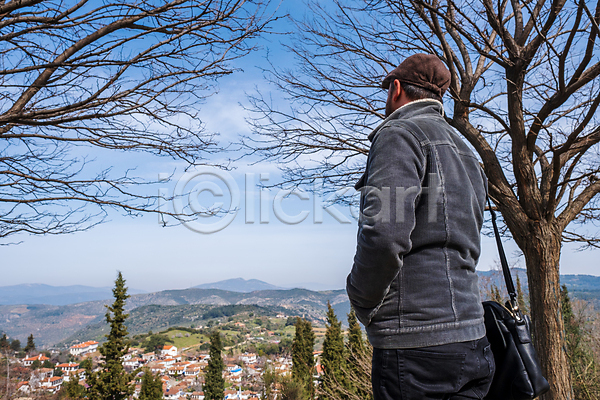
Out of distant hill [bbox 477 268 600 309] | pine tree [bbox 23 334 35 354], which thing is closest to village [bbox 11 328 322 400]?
pine tree [bbox 23 334 35 354]

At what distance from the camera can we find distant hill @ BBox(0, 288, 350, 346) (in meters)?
34.4

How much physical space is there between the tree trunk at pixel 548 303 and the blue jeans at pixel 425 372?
347 centimetres

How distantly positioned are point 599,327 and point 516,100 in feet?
24.9

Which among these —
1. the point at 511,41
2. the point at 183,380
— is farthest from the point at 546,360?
the point at 183,380

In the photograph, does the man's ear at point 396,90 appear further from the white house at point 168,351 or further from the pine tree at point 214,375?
the white house at point 168,351

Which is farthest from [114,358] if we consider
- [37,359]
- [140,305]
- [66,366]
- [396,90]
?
[140,305]

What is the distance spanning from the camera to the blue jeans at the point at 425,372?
110 cm

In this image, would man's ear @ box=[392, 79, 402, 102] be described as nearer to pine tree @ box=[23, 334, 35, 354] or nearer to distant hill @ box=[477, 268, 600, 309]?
distant hill @ box=[477, 268, 600, 309]

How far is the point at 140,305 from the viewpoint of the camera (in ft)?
167

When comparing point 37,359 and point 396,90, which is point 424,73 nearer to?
point 396,90

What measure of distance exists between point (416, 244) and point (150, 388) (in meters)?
29.5

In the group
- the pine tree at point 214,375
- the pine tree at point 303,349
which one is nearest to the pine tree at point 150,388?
the pine tree at point 214,375

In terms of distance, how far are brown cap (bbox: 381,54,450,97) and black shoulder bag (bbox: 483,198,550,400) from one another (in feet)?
1.68

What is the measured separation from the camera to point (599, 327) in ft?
28.7
